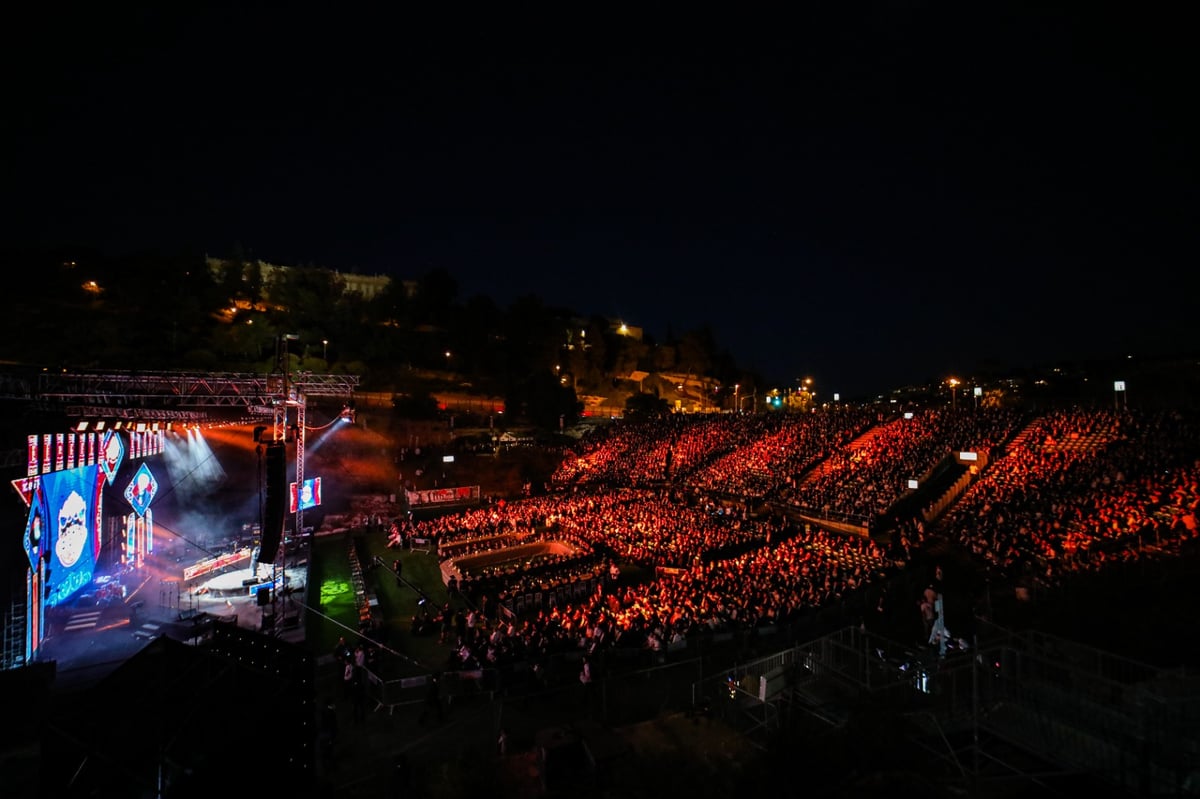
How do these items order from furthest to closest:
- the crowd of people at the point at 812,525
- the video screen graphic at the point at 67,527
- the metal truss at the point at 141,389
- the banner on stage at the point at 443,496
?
1. the banner on stage at the point at 443,496
2. the metal truss at the point at 141,389
3. the crowd of people at the point at 812,525
4. the video screen graphic at the point at 67,527

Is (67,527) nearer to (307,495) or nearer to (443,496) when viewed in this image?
(307,495)

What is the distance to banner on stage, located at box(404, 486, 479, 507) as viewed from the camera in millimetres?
33812

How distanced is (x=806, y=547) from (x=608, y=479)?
1904cm

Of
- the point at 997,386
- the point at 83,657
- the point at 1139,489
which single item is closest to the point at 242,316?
the point at 83,657

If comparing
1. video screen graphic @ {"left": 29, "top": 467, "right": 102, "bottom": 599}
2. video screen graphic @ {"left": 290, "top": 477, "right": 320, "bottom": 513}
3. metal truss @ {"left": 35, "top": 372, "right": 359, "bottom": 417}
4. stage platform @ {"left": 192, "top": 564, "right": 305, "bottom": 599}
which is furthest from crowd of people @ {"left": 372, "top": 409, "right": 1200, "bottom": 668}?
video screen graphic @ {"left": 29, "top": 467, "right": 102, "bottom": 599}

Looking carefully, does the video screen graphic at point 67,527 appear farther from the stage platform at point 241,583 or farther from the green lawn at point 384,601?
the green lawn at point 384,601

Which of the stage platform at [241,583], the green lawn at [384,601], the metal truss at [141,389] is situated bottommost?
the green lawn at [384,601]

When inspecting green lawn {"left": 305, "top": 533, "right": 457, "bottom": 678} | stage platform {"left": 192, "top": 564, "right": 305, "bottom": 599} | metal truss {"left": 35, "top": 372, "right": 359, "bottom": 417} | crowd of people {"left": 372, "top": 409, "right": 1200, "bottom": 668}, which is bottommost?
green lawn {"left": 305, "top": 533, "right": 457, "bottom": 678}

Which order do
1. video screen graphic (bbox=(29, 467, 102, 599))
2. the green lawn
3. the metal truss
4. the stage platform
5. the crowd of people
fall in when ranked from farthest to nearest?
the stage platform < the metal truss < the crowd of people < the green lawn < video screen graphic (bbox=(29, 467, 102, 599))

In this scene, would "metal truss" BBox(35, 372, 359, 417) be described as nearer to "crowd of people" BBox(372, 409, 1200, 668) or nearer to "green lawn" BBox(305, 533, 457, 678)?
"green lawn" BBox(305, 533, 457, 678)

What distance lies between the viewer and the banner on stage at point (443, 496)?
33.8m

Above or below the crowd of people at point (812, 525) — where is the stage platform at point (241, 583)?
below

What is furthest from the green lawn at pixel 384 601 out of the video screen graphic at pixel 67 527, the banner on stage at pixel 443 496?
the banner on stage at pixel 443 496

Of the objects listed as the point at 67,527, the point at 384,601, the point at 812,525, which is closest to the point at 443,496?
the point at 384,601
